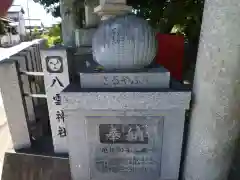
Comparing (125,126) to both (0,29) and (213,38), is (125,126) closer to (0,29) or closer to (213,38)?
(213,38)

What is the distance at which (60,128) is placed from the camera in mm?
3463

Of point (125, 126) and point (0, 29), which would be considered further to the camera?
point (0, 29)

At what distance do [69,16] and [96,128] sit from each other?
7.47 meters

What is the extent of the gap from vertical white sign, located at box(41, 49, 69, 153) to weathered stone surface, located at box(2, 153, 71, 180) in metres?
0.23

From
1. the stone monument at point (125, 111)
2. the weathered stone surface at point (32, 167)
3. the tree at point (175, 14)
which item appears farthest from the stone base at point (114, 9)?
the weathered stone surface at point (32, 167)

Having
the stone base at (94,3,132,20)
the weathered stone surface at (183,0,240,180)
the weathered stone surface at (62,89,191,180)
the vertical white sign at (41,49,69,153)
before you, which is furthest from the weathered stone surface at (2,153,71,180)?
the stone base at (94,3,132,20)

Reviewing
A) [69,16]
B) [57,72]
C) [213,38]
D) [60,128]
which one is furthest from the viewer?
[69,16]

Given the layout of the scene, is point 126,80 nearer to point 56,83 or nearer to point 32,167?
point 56,83

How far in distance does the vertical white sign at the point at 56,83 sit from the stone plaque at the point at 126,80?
733mm

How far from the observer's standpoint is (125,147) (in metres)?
2.48

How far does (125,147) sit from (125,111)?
0.48 meters

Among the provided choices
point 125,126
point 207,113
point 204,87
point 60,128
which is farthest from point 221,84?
point 60,128

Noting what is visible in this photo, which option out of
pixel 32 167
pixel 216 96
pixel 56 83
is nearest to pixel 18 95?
pixel 56 83

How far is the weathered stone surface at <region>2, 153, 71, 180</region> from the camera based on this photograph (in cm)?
343
